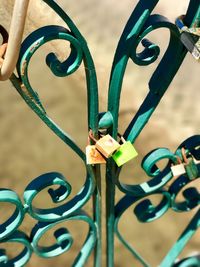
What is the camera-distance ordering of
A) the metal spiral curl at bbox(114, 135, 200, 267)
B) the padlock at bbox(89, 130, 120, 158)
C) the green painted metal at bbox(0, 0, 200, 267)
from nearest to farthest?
the green painted metal at bbox(0, 0, 200, 267) < the padlock at bbox(89, 130, 120, 158) < the metal spiral curl at bbox(114, 135, 200, 267)

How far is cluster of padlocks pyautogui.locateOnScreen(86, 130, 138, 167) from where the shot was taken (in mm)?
891

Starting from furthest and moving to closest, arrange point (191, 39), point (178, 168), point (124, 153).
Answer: point (178, 168), point (124, 153), point (191, 39)

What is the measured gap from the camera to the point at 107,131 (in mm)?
945

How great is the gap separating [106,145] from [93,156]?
40 millimetres

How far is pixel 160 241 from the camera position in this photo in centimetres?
196

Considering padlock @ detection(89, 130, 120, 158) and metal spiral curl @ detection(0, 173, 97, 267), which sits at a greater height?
padlock @ detection(89, 130, 120, 158)

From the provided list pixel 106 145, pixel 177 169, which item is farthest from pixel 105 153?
pixel 177 169

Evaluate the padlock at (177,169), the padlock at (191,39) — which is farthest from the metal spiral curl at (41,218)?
the padlock at (191,39)

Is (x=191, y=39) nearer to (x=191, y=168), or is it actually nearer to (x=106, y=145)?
(x=106, y=145)

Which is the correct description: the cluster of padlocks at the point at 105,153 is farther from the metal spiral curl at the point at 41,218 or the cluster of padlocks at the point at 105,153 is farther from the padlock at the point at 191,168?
the padlock at the point at 191,168

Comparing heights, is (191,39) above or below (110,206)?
above

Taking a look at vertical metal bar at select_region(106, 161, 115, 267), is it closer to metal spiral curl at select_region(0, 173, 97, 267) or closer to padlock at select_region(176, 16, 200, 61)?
metal spiral curl at select_region(0, 173, 97, 267)

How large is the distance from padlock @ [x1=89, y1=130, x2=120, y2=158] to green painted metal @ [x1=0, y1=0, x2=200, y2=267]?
24 millimetres

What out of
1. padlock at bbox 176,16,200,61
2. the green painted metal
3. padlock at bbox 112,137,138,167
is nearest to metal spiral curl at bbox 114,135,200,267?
the green painted metal
